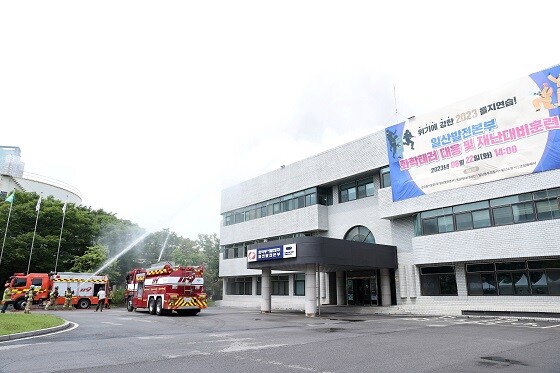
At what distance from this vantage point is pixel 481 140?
23547 mm

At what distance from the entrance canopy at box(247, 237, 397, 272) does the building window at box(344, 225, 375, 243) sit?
3.00 meters

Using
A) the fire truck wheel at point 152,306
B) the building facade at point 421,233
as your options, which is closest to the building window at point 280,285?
the building facade at point 421,233

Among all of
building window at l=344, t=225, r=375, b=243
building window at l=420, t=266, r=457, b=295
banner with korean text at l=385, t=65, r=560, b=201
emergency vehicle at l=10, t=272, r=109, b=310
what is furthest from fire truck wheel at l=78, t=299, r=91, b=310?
building window at l=420, t=266, r=457, b=295

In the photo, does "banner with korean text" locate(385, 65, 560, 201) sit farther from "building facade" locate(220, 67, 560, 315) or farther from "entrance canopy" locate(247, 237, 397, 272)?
"entrance canopy" locate(247, 237, 397, 272)

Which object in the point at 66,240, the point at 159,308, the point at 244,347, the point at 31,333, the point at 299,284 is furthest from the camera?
the point at 66,240

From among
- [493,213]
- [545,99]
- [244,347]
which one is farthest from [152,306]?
[545,99]

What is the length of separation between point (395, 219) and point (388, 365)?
20846mm

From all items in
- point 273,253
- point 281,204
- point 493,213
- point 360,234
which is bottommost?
point 273,253

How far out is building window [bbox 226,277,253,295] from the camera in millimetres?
40312

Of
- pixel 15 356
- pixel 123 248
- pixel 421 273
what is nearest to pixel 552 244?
pixel 421 273

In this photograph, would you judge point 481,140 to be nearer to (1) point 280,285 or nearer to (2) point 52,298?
(1) point 280,285

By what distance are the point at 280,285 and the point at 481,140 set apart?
843 inches

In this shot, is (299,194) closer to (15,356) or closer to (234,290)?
(234,290)

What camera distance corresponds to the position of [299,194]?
35406 mm
